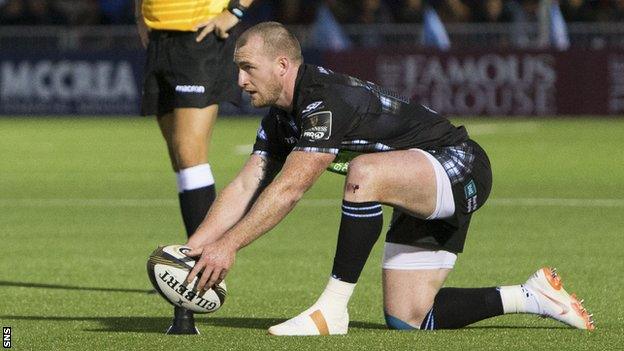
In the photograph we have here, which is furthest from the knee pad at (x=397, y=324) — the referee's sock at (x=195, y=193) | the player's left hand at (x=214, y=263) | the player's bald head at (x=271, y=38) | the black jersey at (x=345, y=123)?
the referee's sock at (x=195, y=193)

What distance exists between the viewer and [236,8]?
28.5 feet

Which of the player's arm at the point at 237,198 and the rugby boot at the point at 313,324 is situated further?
the player's arm at the point at 237,198

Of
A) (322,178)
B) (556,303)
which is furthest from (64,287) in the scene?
(322,178)

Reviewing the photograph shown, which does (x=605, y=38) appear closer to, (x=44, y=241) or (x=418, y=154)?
(x=44, y=241)

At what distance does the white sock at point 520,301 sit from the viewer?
7.09 metres

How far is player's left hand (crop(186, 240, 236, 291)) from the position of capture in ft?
20.9

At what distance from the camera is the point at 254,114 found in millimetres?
27469

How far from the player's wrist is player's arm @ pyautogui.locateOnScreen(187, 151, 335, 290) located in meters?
2.31

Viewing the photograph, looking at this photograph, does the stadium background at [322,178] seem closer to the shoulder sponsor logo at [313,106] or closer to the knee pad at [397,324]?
the knee pad at [397,324]

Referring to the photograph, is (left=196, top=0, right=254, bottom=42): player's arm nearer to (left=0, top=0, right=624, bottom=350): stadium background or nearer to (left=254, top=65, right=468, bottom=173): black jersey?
(left=0, top=0, right=624, bottom=350): stadium background

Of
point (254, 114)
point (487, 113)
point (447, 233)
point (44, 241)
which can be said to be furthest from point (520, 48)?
point (447, 233)

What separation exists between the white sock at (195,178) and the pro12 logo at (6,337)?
5.33ft

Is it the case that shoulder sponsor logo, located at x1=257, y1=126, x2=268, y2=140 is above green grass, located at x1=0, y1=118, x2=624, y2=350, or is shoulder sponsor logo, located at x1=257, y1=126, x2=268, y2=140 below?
above

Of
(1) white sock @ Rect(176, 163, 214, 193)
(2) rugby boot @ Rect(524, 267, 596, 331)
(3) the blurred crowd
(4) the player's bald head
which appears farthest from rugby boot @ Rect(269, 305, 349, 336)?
(3) the blurred crowd
